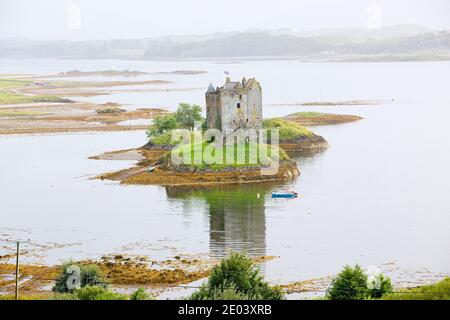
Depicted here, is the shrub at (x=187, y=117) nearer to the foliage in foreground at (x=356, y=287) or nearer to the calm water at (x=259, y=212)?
the calm water at (x=259, y=212)

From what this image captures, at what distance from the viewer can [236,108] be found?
87688mm

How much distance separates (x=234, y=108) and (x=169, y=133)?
1565 centimetres

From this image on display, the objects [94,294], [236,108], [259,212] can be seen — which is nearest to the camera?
[94,294]

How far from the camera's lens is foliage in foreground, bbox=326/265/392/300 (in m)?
42.7

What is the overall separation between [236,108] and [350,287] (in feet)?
151

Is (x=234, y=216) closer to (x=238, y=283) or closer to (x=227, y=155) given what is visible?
(x=227, y=155)

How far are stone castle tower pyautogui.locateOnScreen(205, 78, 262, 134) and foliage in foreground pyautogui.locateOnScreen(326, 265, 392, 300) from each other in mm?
43651

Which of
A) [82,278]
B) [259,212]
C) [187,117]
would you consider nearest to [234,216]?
[259,212]

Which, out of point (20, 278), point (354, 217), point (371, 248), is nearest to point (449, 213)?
point (354, 217)

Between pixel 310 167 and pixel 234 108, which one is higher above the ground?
pixel 234 108

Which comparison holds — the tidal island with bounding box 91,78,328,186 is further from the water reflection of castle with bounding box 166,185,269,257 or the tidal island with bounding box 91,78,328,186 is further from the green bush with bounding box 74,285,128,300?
the green bush with bounding box 74,285,128,300

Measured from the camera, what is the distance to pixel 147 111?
15025 cm

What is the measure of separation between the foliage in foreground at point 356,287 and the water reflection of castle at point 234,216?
46.9 ft
